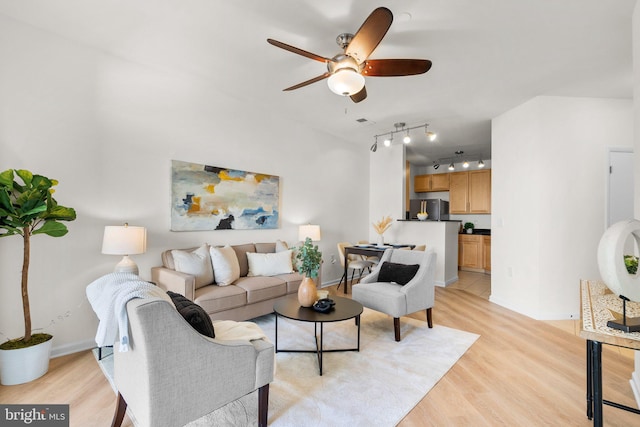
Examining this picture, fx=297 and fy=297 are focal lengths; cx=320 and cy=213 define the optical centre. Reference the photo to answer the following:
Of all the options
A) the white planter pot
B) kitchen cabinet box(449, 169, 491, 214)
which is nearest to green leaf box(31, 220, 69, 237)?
the white planter pot

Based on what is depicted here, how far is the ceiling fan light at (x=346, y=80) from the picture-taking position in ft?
7.14

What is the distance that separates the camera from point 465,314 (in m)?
3.87

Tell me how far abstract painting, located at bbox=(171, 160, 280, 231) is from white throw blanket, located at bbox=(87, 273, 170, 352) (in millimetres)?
1966

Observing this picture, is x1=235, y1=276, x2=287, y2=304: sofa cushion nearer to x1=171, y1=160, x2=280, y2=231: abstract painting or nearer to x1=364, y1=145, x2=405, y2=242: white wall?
x1=171, y1=160, x2=280, y2=231: abstract painting

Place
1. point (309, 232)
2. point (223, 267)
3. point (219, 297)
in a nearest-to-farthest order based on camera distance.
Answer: point (219, 297)
point (223, 267)
point (309, 232)

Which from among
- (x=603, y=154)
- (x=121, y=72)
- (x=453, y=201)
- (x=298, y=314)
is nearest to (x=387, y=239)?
(x=453, y=201)

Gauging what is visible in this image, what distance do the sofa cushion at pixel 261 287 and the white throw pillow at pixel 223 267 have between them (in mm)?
121

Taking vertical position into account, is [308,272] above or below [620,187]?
below

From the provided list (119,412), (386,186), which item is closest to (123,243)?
(119,412)

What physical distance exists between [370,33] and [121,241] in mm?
2657

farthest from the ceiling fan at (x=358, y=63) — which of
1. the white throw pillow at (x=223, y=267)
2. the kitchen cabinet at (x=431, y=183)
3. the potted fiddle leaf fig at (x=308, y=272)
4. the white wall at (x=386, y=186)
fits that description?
the kitchen cabinet at (x=431, y=183)

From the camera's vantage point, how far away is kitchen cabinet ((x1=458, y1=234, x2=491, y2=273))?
6.74 metres

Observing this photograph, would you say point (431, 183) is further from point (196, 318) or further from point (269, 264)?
point (196, 318)

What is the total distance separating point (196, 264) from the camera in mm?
3107
